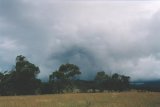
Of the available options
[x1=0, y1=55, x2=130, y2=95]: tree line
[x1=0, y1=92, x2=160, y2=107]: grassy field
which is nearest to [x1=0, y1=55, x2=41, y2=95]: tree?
[x1=0, y1=55, x2=130, y2=95]: tree line

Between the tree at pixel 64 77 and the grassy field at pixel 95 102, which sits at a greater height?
the tree at pixel 64 77

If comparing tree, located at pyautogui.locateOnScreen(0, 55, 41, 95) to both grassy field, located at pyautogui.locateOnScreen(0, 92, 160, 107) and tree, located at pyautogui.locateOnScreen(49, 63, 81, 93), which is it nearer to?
tree, located at pyautogui.locateOnScreen(49, 63, 81, 93)

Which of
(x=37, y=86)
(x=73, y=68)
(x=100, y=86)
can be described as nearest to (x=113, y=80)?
(x=100, y=86)

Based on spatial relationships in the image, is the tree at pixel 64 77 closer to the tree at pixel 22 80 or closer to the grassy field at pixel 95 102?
the tree at pixel 22 80

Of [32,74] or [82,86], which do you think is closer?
[32,74]

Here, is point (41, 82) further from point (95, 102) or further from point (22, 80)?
point (95, 102)

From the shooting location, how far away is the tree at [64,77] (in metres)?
84.2

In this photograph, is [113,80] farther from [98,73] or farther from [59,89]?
[59,89]

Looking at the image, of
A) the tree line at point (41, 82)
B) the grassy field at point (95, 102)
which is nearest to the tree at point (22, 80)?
the tree line at point (41, 82)

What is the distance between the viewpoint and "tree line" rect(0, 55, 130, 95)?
3157 inches

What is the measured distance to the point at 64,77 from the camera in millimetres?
86875

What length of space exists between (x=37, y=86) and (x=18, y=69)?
579 centimetres

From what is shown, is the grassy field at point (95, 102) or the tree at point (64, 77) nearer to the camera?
the grassy field at point (95, 102)

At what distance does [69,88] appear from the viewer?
274 ft
